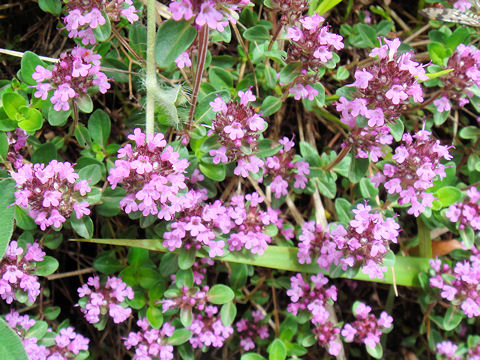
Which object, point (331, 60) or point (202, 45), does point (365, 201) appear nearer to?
point (331, 60)

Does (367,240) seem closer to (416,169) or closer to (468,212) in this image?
(416,169)

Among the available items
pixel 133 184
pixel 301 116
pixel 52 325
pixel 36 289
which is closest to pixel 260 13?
pixel 301 116

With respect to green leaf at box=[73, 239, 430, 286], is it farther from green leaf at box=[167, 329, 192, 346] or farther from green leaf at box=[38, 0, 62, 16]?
green leaf at box=[38, 0, 62, 16]

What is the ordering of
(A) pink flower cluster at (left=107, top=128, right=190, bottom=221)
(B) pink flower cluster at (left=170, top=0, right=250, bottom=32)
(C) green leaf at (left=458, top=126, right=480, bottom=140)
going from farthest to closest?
1. (C) green leaf at (left=458, top=126, right=480, bottom=140)
2. (A) pink flower cluster at (left=107, top=128, right=190, bottom=221)
3. (B) pink flower cluster at (left=170, top=0, right=250, bottom=32)

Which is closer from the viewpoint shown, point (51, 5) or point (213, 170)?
point (213, 170)

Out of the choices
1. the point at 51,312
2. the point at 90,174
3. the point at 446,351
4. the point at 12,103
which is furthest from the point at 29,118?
the point at 446,351

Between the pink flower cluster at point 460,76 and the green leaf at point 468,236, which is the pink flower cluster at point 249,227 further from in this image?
the pink flower cluster at point 460,76

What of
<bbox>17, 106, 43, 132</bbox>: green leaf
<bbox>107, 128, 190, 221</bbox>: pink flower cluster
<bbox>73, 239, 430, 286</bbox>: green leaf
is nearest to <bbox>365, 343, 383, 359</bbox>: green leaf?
<bbox>73, 239, 430, 286</bbox>: green leaf
